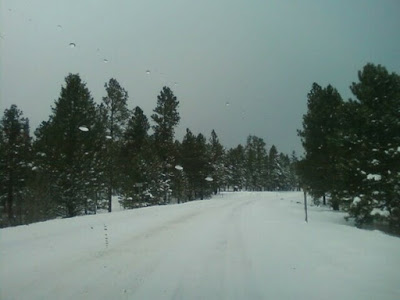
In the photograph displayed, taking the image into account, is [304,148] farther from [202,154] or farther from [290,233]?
[202,154]

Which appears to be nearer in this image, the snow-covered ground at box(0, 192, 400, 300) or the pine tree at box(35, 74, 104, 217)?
the snow-covered ground at box(0, 192, 400, 300)

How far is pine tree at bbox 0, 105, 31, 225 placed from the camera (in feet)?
102

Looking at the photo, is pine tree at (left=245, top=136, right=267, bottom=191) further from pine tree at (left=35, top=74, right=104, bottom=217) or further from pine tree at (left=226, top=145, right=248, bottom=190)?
pine tree at (left=35, top=74, right=104, bottom=217)

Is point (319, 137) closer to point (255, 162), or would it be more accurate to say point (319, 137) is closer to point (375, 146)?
point (375, 146)

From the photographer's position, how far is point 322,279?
23.7 feet

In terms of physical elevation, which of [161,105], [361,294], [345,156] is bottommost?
[361,294]

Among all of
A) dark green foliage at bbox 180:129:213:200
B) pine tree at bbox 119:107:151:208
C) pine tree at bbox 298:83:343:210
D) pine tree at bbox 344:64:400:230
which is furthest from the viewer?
dark green foliage at bbox 180:129:213:200

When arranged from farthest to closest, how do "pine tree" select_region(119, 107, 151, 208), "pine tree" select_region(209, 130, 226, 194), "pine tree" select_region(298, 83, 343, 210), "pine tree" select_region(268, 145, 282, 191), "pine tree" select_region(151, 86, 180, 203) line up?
"pine tree" select_region(268, 145, 282, 191), "pine tree" select_region(209, 130, 226, 194), "pine tree" select_region(151, 86, 180, 203), "pine tree" select_region(119, 107, 151, 208), "pine tree" select_region(298, 83, 343, 210)

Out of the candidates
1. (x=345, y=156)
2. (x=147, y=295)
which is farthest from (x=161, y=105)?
(x=147, y=295)

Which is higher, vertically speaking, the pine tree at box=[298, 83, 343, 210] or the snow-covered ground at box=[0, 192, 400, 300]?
the pine tree at box=[298, 83, 343, 210]

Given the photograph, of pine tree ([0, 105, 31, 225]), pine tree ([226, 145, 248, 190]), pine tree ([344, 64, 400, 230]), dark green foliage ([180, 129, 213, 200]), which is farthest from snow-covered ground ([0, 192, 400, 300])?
pine tree ([226, 145, 248, 190])

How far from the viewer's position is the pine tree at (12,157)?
102ft

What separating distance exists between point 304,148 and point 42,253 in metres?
26.0

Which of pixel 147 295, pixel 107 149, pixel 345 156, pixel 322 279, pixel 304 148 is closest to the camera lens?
pixel 147 295
